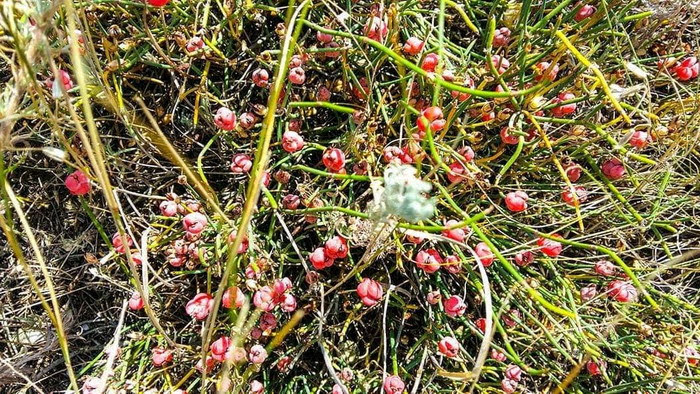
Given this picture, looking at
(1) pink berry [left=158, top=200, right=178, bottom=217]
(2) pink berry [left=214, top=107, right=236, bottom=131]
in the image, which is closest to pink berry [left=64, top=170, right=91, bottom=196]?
(1) pink berry [left=158, top=200, right=178, bottom=217]

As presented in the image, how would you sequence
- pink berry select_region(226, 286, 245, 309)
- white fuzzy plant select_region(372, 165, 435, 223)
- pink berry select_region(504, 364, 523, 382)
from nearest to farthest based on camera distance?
white fuzzy plant select_region(372, 165, 435, 223) → pink berry select_region(226, 286, 245, 309) → pink berry select_region(504, 364, 523, 382)

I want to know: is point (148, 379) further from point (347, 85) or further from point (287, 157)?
point (347, 85)

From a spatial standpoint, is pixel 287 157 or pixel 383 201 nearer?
pixel 383 201

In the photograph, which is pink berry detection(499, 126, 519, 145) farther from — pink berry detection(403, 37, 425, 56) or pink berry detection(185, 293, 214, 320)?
pink berry detection(185, 293, 214, 320)

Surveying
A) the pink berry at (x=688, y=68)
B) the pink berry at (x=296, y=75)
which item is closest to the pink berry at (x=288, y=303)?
the pink berry at (x=296, y=75)

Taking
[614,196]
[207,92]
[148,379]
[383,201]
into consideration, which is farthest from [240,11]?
[614,196]

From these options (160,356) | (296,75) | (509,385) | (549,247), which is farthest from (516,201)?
(160,356)

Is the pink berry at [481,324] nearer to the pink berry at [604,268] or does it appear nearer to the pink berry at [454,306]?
the pink berry at [454,306]
